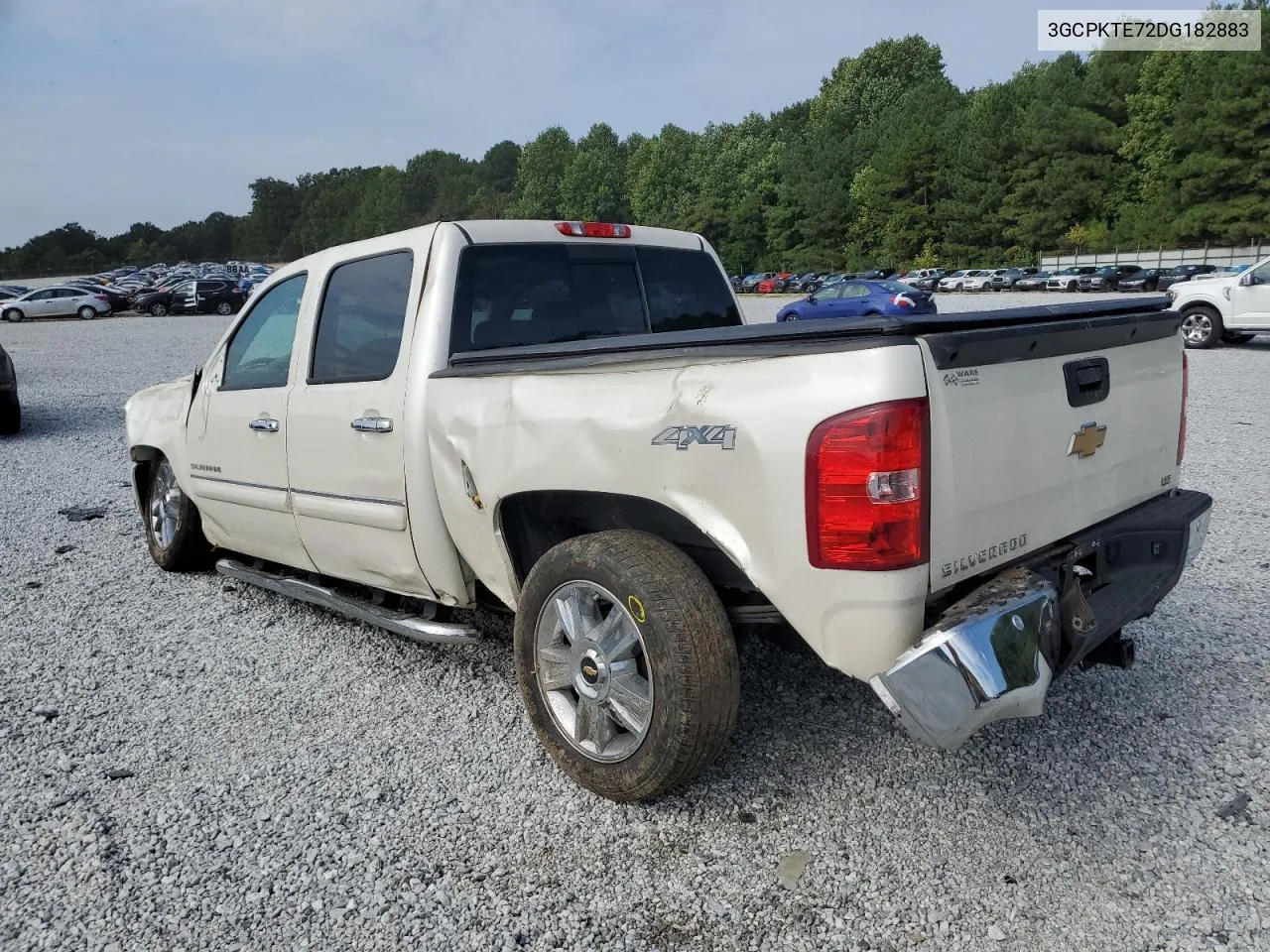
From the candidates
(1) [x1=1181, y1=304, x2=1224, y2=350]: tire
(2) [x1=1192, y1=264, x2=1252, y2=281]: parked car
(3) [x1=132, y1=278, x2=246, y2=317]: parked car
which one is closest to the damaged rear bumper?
(1) [x1=1181, y1=304, x2=1224, y2=350]: tire

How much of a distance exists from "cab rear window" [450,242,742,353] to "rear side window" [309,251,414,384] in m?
0.28

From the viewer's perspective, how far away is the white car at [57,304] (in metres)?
40.7

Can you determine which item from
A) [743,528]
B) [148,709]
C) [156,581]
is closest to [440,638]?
[148,709]

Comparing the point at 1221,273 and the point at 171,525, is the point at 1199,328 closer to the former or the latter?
the point at 171,525

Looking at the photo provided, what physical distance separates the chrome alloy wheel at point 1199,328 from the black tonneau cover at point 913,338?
15.4 m

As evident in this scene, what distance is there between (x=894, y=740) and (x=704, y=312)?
85.7 inches

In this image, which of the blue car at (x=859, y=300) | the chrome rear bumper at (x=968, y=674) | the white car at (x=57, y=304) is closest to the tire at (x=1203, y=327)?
the blue car at (x=859, y=300)

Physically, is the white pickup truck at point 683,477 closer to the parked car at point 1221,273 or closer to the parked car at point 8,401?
the parked car at point 8,401

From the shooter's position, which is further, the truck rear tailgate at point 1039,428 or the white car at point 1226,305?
the white car at point 1226,305

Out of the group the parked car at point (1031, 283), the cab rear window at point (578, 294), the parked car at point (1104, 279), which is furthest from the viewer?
the parked car at point (1031, 283)

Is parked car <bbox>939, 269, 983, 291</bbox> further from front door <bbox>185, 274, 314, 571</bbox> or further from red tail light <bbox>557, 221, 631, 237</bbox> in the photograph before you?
front door <bbox>185, 274, 314, 571</bbox>

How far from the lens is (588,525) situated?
137 inches

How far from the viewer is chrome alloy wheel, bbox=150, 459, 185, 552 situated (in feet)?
18.2

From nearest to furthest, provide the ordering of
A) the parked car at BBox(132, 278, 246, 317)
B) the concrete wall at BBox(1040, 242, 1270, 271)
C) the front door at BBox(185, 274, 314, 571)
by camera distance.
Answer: the front door at BBox(185, 274, 314, 571), the parked car at BBox(132, 278, 246, 317), the concrete wall at BBox(1040, 242, 1270, 271)
